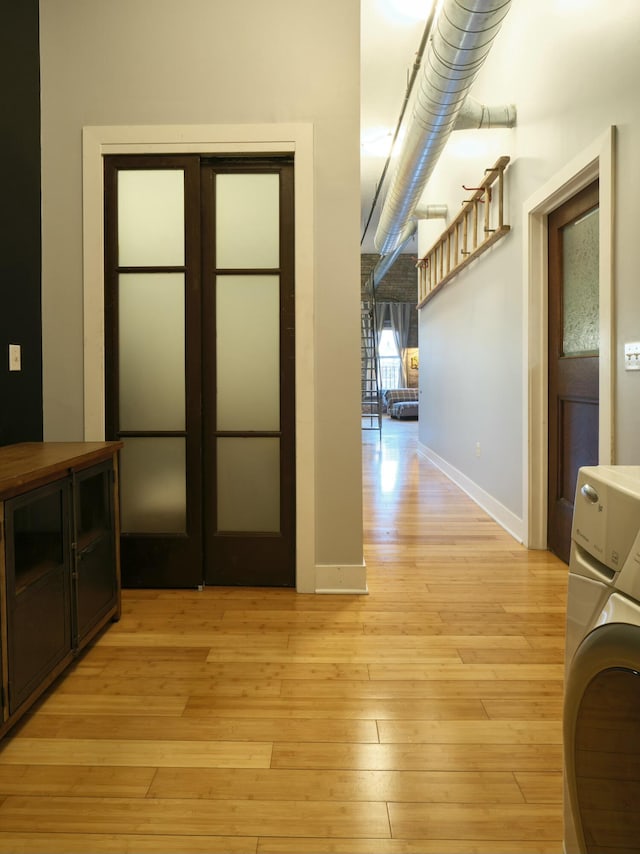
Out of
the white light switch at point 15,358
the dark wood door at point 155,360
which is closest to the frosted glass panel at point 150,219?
the dark wood door at point 155,360

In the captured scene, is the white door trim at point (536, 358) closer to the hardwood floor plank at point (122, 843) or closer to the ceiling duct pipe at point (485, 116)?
the ceiling duct pipe at point (485, 116)

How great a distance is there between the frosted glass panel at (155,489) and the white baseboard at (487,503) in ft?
7.00

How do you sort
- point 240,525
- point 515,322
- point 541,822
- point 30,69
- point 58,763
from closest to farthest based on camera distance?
point 541,822 < point 58,763 < point 30,69 < point 240,525 < point 515,322

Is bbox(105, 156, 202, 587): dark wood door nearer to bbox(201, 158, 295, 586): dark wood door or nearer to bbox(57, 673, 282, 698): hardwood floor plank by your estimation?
bbox(201, 158, 295, 586): dark wood door

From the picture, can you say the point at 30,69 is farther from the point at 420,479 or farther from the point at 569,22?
the point at 420,479

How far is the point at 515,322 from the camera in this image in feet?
12.5

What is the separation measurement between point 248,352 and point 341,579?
1.20m

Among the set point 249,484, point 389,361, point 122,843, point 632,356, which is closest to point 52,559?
point 122,843

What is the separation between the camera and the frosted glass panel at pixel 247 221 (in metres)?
2.83

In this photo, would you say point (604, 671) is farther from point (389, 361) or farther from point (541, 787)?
point (389, 361)

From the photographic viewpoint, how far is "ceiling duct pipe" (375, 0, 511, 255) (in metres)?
2.64

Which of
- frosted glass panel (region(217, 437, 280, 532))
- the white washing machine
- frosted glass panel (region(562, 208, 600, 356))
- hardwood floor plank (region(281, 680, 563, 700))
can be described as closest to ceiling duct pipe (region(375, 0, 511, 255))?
frosted glass panel (region(562, 208, 600, 356))

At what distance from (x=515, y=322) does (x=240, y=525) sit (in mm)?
2229

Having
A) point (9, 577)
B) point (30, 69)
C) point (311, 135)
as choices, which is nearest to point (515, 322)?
point (311, 135)
